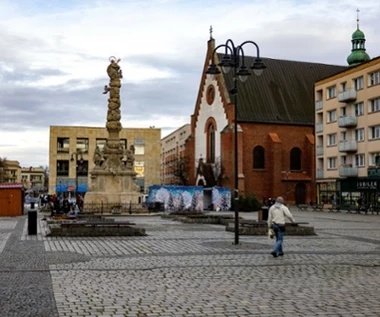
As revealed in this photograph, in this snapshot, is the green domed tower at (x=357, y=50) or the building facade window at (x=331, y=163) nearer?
the building facade window at (x=331, y=163)

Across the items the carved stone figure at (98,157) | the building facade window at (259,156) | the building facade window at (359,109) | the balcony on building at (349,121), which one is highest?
the building facade window at (359,109)

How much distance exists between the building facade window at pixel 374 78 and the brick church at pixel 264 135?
16.6 metres

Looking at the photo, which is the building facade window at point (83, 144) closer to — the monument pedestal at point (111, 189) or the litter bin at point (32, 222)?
the monument pedestal at point (111, 189)

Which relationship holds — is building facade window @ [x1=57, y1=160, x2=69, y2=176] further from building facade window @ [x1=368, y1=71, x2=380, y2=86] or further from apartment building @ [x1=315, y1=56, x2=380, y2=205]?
building facade window @ [x1=368, y1=71, x2=380, y2=86]

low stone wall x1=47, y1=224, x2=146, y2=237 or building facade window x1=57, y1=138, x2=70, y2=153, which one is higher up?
building facade window x1=57, y1=138, x2=70, y2=153

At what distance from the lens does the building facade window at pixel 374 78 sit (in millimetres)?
53969

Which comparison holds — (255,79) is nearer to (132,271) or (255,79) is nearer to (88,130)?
(88,130)

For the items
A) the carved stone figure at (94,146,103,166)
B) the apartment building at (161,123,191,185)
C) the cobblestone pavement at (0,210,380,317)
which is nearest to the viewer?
the cobblestone pavement at (0,210,380,317)

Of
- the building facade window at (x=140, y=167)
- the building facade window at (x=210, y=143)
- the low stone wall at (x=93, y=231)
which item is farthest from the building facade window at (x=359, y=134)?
the low stone wall at (x=93, y=231)

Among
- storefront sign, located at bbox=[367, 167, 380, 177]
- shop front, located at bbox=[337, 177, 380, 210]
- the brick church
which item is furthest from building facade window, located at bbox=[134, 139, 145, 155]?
storefront sign, located at bbox=[367, 167, 380, 177]

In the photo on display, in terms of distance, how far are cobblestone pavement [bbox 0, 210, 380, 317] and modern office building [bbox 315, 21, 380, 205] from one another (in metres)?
38.1

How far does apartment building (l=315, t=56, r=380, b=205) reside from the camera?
54.8 meters

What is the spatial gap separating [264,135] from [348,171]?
14.5 metres

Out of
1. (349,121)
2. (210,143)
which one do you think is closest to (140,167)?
(210,143)
